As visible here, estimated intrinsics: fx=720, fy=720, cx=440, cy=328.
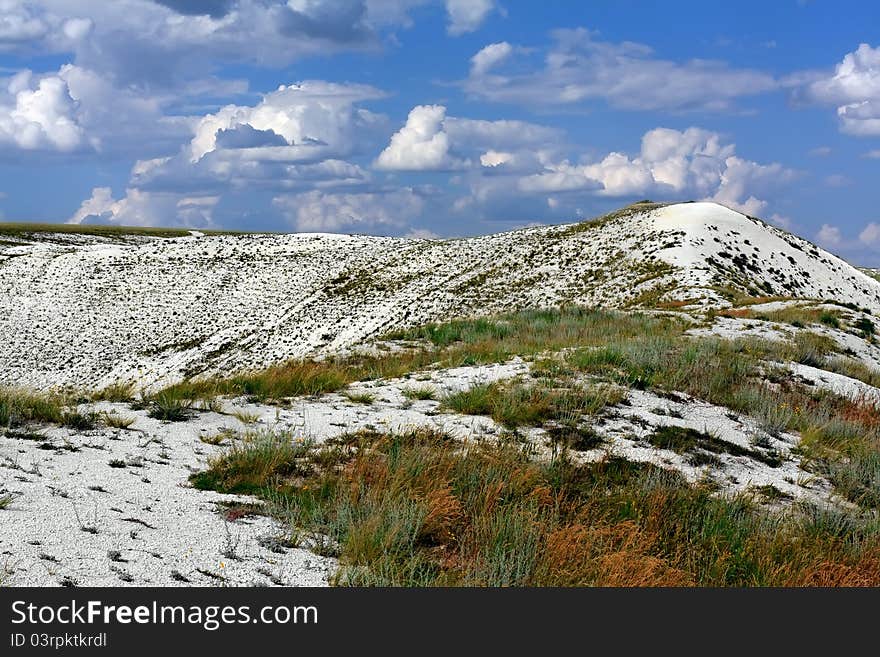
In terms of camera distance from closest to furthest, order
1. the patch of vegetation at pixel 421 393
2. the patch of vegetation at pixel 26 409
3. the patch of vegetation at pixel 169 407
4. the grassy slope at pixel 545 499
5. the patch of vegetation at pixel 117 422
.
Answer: the grassy slope at pixel 545 499 < the patch of vegetation at pixel 26 409 < the patch of vegetation at pixel 117 422 < the patch of vegetation at pixel 169 407 < the patch of vegetation at pixel 421 393

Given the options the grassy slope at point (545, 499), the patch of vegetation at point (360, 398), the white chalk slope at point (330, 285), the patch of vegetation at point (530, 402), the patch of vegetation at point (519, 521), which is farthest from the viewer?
the white chalk slope at point (330, 285)

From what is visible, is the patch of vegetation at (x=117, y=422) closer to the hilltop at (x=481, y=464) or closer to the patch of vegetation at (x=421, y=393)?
the hilltop at (x=481, y=464)

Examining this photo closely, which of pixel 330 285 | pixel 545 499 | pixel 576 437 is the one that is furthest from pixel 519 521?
pixel 330 285

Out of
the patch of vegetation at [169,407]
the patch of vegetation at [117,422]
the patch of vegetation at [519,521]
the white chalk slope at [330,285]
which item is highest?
the white chalk slope at [330,285]

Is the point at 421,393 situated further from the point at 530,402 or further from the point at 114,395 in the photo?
the point at 114,395

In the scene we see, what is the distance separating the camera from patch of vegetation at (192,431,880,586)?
6.01m

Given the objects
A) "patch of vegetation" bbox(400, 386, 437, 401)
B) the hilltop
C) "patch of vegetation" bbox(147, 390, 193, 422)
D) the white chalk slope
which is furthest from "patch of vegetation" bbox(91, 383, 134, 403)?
the white chalk slope

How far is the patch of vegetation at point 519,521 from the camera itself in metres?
6.01

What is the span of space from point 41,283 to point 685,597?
173ft

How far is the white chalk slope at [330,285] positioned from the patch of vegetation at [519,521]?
81.7 ft

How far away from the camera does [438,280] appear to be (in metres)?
45.9

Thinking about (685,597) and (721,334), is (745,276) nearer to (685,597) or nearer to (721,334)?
(721,334)

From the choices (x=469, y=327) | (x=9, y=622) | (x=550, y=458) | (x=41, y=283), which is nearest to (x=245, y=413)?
(x=550, y=458)

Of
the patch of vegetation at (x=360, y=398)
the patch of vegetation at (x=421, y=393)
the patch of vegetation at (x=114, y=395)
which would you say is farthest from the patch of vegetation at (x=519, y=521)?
the patch of vegetation at (x=114, y=395)
